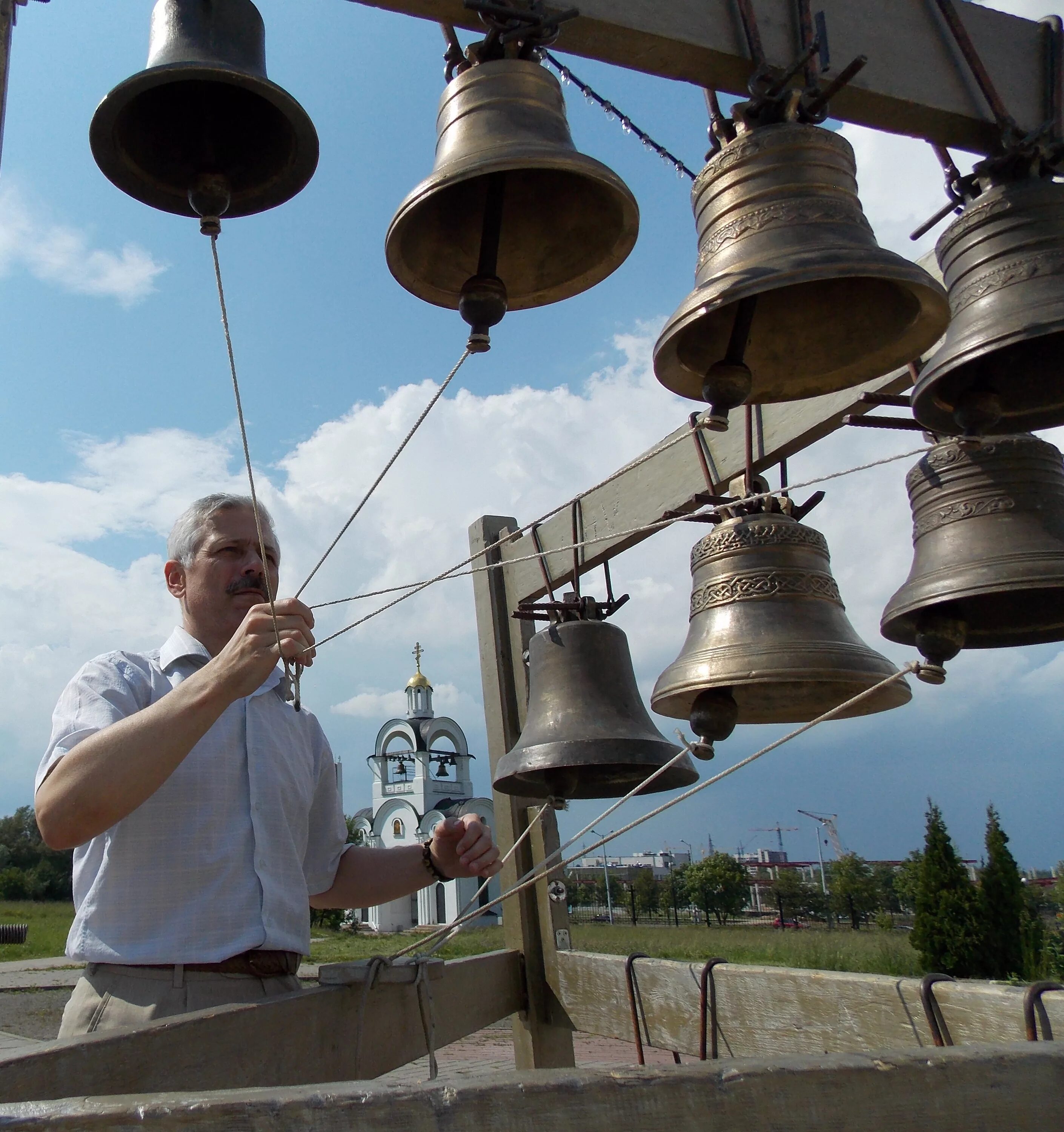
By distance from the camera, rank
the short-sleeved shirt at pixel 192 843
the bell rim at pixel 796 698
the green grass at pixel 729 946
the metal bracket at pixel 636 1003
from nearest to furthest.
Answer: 1. the short-sleeved shirt at pixel 192 843
2. the bell rim at pixel 796 698
3. the metal bracket at pixel 636 1003
4. the green grass at pixel 729 946

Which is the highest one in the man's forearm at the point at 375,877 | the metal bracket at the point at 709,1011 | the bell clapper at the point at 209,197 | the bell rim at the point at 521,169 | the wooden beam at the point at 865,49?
the wooden beam at the point at 865,49

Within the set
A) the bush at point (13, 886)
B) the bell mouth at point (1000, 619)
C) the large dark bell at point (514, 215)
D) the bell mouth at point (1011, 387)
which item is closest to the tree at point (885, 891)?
the bush at point (13, 886)

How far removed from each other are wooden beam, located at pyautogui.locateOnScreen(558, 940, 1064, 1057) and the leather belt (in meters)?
0.96

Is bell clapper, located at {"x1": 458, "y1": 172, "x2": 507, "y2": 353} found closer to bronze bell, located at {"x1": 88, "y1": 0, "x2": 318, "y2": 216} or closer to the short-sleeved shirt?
bronze bell, located at {"x1": 88, "y1": 0, "x2": 318, "y2": 216}

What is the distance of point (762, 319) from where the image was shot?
2053 millimetres

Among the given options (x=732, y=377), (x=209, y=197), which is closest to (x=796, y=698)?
(x=732, y=377)

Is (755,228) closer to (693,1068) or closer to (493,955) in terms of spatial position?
(693,1068)

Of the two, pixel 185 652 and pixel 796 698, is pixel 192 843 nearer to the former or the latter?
pixel 185 652

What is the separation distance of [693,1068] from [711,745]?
1.53 metres

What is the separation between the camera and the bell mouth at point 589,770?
2627mm

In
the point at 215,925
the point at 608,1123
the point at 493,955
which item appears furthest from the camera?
the point at 493,955

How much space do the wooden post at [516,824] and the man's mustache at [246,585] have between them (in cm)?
115

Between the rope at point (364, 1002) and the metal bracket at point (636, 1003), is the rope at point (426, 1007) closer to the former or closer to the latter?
the rope at point (364, 1002)

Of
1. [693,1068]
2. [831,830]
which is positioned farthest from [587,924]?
[693,1068]
